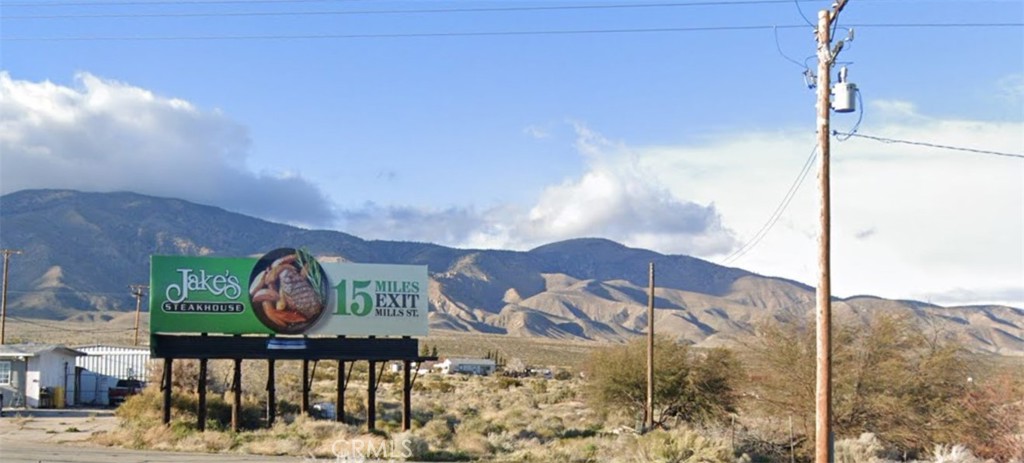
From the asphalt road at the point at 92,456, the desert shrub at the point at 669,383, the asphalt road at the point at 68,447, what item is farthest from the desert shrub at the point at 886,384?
the asphalt road at the point at 92,456

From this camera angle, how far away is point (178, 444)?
128 ft

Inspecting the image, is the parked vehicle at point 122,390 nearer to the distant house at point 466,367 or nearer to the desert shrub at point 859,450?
the desert shrub at point 859,450

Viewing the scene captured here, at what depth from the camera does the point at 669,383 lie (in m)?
51.4

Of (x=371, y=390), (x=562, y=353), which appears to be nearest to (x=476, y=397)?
(x=371, y=390)

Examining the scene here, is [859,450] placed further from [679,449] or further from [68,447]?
[68,447]

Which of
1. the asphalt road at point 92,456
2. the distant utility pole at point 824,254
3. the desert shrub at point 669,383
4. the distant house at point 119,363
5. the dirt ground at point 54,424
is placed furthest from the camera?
the distant house at point 119,363

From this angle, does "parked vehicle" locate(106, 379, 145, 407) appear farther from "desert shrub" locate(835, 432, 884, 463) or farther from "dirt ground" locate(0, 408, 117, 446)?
"desert shrub" locate(835, 432, 884, 463)

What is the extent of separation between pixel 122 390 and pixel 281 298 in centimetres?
2510

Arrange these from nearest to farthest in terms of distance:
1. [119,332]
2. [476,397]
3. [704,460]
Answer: [704,460] < [476,397] < [119,332]

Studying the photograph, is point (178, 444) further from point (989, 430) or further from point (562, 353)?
point (562, 353)

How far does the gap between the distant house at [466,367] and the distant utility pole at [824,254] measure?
275ft

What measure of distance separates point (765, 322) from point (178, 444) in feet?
68.9

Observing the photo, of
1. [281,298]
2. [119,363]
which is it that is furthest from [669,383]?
[119,363]

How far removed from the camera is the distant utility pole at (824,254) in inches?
829
